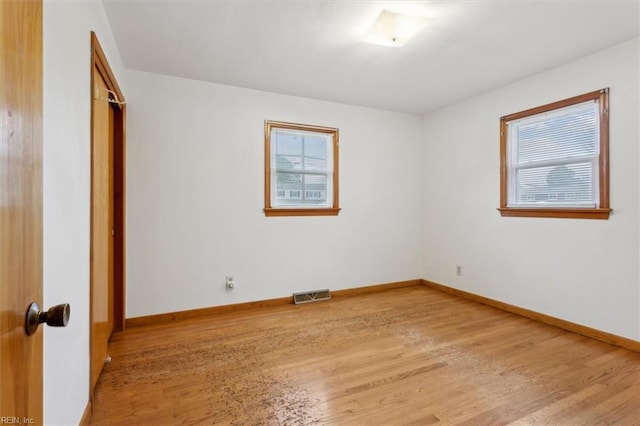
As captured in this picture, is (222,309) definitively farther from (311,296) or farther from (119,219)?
(119,219)

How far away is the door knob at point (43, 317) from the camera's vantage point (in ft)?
2.15

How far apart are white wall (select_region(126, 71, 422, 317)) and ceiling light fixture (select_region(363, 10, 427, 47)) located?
160 centimetres

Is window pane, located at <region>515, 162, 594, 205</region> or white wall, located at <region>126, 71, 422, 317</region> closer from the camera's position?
window pane, located at <region>515, 162, 594, 205</region>

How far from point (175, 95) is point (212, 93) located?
0.38m

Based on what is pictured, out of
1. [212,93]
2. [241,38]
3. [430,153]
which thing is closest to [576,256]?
[430,153]

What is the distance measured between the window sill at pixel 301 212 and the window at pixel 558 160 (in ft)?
6.71

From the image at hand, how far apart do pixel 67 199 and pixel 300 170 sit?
106 inches

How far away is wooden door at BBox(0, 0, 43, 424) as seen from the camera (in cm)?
56

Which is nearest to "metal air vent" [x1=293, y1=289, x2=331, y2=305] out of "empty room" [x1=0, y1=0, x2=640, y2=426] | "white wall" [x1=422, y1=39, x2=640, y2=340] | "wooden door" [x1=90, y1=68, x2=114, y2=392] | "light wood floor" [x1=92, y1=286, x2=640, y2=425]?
"empty room" [x1=0, y1=0, x2=640, y2=426]

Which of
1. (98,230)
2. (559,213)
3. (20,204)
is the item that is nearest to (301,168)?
(98,230)

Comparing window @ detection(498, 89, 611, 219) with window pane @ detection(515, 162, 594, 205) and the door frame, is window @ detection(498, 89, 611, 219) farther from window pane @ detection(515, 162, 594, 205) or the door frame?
the door frame

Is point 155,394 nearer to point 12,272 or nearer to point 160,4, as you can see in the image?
point 12,272

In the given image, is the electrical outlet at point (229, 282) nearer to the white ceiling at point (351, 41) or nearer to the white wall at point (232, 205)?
the white wall at point (232, 205)

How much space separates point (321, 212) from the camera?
3.98 meters
